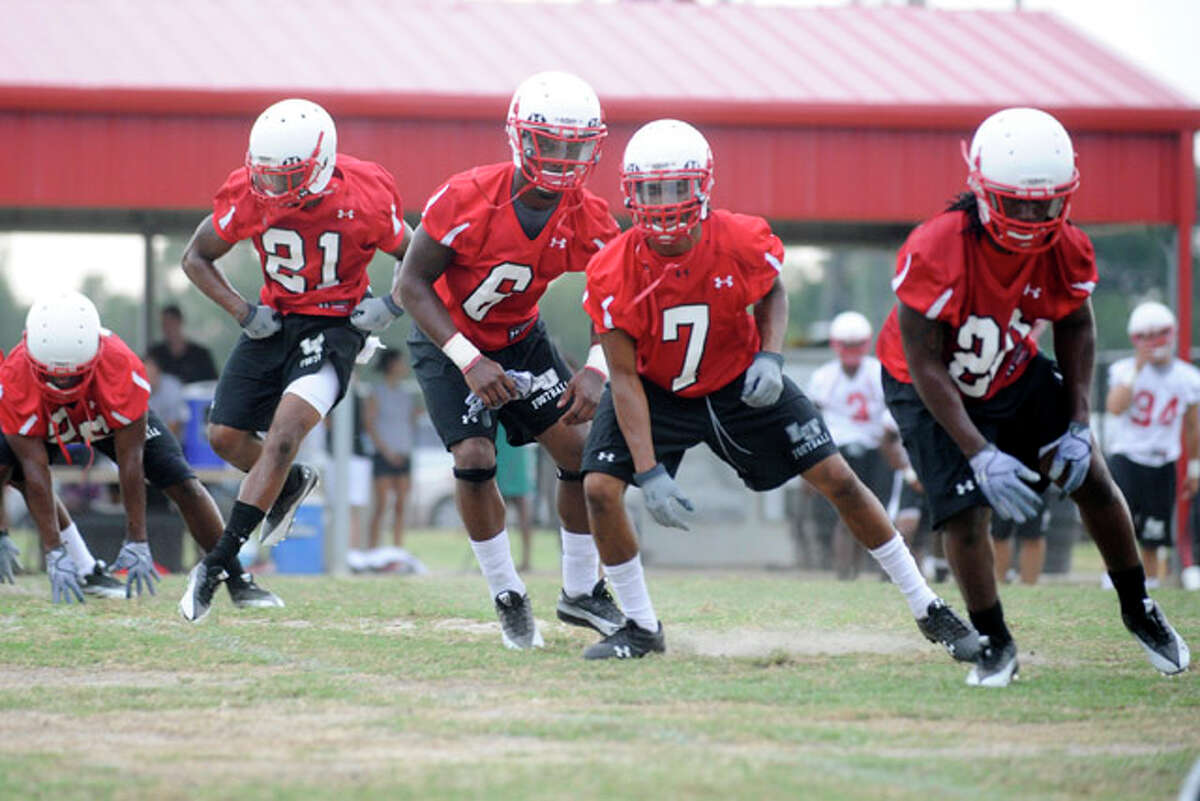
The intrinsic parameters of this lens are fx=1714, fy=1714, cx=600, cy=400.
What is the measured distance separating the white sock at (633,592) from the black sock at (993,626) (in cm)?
126

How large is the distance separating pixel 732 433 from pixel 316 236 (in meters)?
2.37

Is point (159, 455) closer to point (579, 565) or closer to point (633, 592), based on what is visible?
point (579, 565)

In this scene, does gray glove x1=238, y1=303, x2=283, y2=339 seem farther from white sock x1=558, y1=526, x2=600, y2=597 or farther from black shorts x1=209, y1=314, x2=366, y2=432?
white sock x1=558, y1=526, x2=600, y2=597

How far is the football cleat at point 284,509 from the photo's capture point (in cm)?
803

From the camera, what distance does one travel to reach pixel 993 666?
557 cm

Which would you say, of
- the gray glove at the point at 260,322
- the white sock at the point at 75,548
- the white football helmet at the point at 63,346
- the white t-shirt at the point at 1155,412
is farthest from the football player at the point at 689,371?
the white t-shirt at the point at 1155,412

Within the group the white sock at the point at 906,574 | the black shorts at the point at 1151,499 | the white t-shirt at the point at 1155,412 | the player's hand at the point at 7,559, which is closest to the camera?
the white sock at the point at 906,574

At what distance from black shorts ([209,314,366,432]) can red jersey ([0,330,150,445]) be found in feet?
1.82

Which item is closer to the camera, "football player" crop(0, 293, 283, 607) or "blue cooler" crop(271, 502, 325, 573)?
"football player" crop(0, 293, 283, 607)

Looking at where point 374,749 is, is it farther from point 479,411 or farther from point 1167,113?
point 1167,113

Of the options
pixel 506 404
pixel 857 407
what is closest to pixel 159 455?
pixel 506 404

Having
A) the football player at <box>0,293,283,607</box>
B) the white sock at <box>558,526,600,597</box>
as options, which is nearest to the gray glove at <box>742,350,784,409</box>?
the white sock at <box>558,526,600,597</box>

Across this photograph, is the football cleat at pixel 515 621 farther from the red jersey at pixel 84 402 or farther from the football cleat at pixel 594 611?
the red jersey at pixel 84 402

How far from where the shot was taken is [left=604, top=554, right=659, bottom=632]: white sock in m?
6.23
